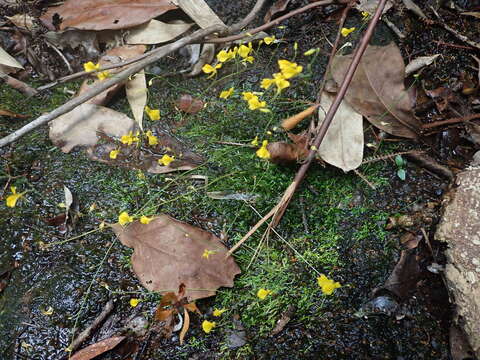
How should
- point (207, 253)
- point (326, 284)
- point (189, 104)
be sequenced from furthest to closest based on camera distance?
point (189, 104), point (207, 253), point (326, 284)

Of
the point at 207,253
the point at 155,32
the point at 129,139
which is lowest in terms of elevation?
the point at 207,253

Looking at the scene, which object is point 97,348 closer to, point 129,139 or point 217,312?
point 217,312

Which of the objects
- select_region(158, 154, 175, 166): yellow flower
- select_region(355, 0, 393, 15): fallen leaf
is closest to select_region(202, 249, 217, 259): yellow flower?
select_region(158, 154, 175, 166): yellow flower

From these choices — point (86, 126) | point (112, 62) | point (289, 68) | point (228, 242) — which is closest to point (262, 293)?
point (228, 242)

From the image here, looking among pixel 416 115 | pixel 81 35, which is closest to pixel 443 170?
pixel 416 115

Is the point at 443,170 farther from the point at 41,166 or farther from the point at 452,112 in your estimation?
the point at 41,166

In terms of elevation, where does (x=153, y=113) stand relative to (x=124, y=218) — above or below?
above
